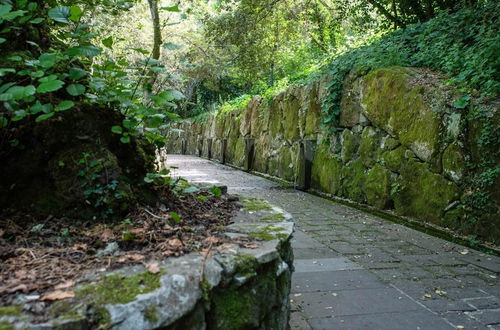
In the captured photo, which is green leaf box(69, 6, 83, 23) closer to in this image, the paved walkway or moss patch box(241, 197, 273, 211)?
moss patch box(241, 197, 273, 211)

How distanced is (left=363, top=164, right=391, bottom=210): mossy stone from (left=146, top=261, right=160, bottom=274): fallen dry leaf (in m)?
4.34

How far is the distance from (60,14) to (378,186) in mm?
4543

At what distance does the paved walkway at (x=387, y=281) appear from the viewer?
2305mm

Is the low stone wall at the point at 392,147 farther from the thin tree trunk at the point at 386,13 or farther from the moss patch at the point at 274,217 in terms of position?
the thin tree trunk at the point at 386,13

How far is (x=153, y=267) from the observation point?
1.29 metres

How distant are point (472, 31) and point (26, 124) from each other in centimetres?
492

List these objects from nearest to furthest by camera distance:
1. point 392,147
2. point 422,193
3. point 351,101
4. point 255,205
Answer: point 255,205
point 422,193
point 392,147
point 351,101

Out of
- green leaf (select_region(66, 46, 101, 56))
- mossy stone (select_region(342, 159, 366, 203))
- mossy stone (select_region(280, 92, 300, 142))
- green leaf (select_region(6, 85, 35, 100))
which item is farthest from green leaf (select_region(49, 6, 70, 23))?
mossy stone (select_region(280, 92, 300, 142))

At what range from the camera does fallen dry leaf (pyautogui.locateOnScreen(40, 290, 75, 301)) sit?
1.07 metres

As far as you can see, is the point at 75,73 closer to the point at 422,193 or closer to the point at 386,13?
the point at 422,193

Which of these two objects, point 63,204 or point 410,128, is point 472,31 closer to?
point 410,128

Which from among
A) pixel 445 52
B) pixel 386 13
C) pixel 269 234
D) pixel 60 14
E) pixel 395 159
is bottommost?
pixel 269 234

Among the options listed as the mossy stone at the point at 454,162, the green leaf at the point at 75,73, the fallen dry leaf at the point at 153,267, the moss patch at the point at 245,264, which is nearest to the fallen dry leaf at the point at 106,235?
the fallen dry leaf at the point at 153,267

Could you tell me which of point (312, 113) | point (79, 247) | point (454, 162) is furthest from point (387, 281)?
point (312, 113)
